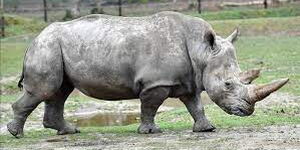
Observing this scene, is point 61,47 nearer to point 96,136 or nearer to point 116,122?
point 96,136

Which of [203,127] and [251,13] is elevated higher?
[203,127]

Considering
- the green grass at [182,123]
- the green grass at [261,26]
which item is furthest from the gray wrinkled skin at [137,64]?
the green grass at [261,26]

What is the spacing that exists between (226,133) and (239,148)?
1595 millimetres

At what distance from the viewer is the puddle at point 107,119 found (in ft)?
52.9

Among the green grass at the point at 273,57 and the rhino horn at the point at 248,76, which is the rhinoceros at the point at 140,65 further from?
the green grass at the point at 273,57

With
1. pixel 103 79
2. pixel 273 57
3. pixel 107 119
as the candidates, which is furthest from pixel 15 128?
pixel 273 57

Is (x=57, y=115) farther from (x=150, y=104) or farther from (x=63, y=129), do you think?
(x=150, y=104)

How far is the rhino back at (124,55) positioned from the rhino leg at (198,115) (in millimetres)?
456

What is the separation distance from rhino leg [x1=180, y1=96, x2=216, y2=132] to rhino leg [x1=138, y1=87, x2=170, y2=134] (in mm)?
495

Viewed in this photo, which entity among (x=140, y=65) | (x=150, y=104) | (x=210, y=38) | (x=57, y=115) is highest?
(x=210, y=38)

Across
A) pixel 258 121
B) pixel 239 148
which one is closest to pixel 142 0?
pixel 258 121

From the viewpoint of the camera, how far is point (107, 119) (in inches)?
664

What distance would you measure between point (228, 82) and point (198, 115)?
1078 millimetres

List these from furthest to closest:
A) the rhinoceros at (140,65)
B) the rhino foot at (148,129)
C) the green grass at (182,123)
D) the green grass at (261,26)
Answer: the green grass at (261,26) → the green grass at (182,123) → the rhino foot at (148,129) → the rhinoceros at (140,65)
